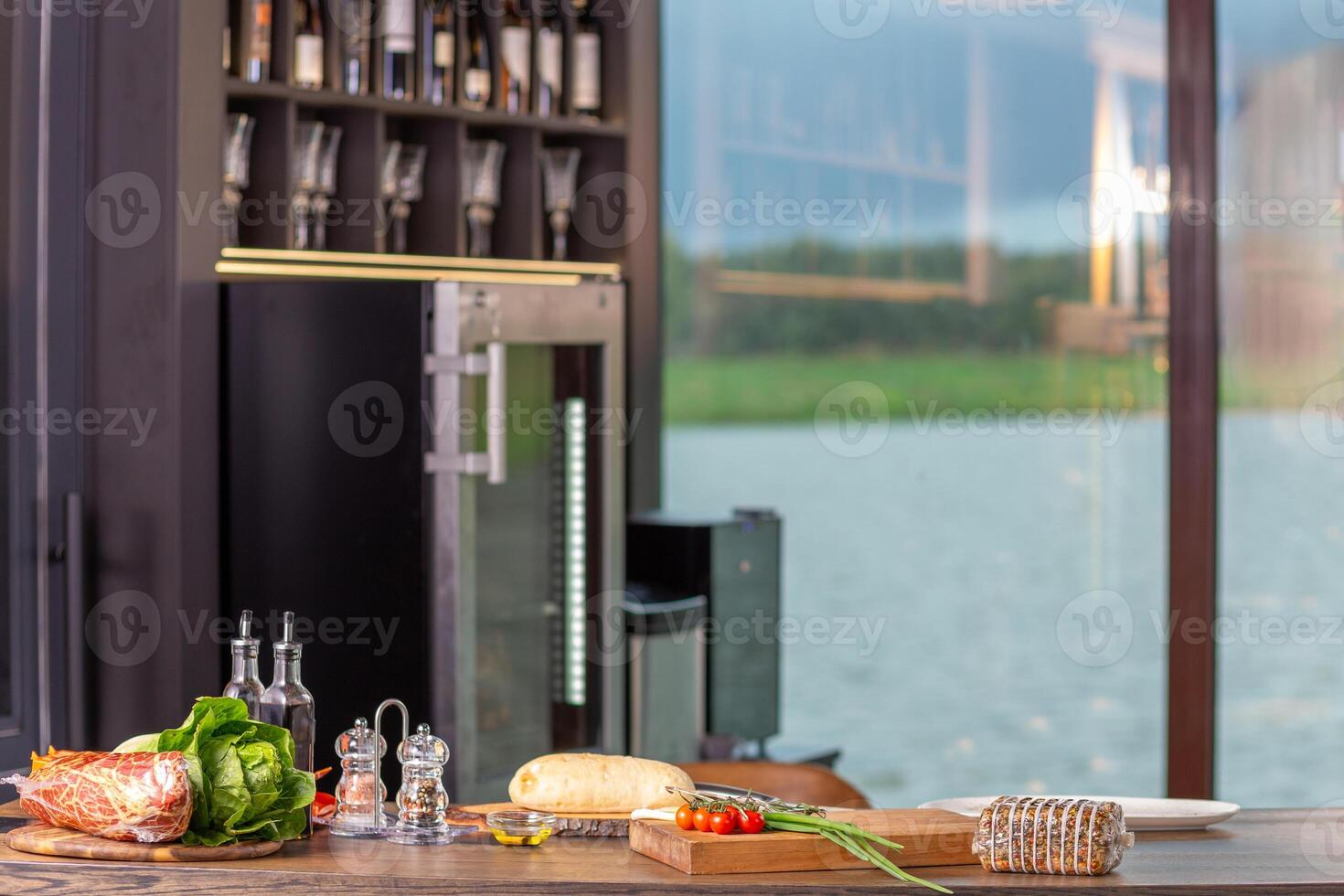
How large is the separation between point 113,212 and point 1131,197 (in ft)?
8.26

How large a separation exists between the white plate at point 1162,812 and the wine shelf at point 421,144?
227cm

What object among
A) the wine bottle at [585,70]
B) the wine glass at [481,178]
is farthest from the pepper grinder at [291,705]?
the wine bottle at [585,70]

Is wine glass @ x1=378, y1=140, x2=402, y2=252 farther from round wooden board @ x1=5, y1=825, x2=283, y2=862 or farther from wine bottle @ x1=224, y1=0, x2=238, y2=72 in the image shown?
round wooden board @ x1=5, y1=825, x2=283, y2=862

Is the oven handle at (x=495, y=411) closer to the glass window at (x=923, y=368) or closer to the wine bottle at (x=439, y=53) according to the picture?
the wine bottle at (x=439, y=53)

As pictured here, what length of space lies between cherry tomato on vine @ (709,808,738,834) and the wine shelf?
229 centimetres

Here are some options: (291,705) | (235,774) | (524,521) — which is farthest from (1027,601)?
(235,774)

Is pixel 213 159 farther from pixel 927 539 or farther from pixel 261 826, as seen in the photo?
pixel 927 539

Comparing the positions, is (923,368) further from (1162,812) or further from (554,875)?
(554,875)

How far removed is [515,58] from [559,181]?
330 mm

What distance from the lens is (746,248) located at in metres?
4.94

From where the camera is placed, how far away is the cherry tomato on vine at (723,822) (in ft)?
6.18

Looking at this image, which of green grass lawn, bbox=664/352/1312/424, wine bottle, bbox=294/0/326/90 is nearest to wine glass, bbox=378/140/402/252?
wine bottle, bbox=294/0/326/90

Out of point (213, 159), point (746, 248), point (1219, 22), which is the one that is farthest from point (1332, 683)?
point (213, 159)

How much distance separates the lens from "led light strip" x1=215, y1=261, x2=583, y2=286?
3682 millimetres
